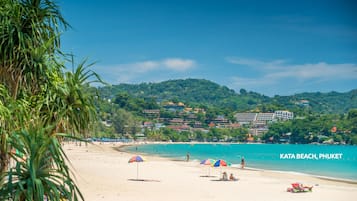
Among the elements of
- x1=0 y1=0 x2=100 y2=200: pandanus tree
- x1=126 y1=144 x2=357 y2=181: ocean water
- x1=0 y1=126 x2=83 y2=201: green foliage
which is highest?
x1=0 y1=0 x2=100 y2=200: pandanus tree

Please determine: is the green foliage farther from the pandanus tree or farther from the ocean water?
the ocean water

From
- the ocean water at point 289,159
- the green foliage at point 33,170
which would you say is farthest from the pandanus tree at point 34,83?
the ocean water at point 289,159

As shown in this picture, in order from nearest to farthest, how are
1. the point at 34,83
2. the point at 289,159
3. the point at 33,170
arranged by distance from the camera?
the point at 33,170 < the point at 34,83 < the point at 289,159

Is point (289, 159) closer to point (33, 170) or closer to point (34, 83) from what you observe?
point (34, 83)

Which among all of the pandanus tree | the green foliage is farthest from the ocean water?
the green foliage

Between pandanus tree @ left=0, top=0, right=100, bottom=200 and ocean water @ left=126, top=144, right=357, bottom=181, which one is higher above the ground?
pandanus tree @ left=0, top=0, right=100, bottom=200

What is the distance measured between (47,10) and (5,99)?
1.26 m

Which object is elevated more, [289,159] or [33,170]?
[33,170]

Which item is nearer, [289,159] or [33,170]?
[33,170]

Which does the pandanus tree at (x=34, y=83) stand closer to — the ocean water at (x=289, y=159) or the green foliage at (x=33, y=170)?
the green foliage at (x=33, y=170)

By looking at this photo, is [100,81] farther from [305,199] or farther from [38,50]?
[305,199]

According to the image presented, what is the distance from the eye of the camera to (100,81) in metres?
5.40

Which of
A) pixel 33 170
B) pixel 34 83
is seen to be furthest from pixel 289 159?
pixel 33 170

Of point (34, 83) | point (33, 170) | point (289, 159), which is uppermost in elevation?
point (34, 83)
